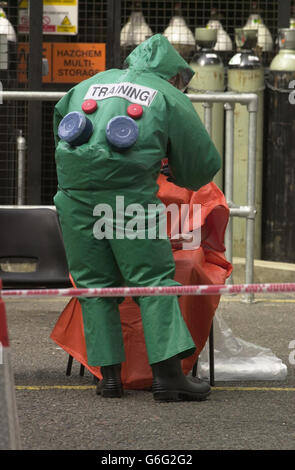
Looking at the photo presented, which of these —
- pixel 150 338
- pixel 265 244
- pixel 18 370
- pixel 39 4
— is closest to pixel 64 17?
pixel 39 4

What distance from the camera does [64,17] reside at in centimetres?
946

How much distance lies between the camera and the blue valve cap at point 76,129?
5395mm

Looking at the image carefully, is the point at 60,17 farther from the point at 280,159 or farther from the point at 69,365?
the point at 69,365

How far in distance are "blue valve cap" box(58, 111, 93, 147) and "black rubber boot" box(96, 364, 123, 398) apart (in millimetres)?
1101

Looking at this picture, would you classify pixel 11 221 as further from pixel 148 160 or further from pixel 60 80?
pixel 60 80

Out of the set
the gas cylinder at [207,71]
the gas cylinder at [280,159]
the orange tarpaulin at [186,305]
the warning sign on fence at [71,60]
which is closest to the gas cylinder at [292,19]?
the gas cylinder at [280,159]

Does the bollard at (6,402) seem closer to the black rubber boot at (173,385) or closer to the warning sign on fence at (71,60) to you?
the black rubber boot at (173,385)

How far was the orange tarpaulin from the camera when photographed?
19.1 feet

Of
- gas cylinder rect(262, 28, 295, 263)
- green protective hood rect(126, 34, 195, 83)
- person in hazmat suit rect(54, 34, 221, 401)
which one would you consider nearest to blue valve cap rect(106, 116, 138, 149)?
person in hazmat suit rect(54, 34, 221, 401)

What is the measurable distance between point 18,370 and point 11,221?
1113mm

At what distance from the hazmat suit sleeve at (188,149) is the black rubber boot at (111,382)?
96cm

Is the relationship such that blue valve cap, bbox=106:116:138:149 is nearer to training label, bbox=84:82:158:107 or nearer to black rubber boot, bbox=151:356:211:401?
training label, bbox=84:82:158:107

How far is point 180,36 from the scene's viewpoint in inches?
373

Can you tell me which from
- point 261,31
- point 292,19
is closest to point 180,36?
point 261,31
